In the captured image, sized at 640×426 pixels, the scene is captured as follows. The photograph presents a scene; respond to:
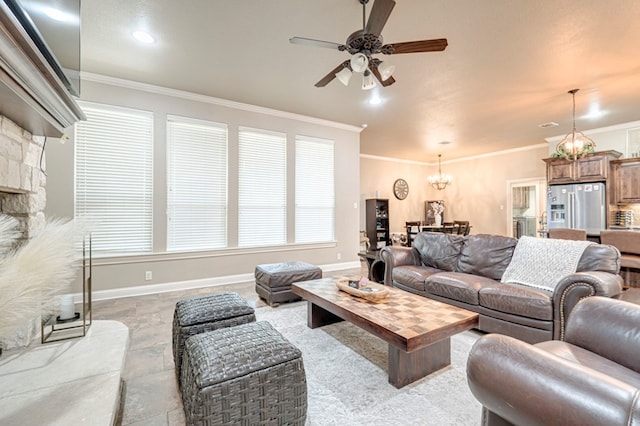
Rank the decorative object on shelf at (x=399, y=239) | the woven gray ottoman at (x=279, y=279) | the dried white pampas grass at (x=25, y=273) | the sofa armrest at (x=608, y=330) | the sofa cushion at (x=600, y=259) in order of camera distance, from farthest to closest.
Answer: the decorative object on shelf at (x=399, y=239) → the woven gray ottoman at (x=279, y=279) → the sofa cushion at (x=600, y=259) → the sofa armrest at (x=608, y=330) → the dried white pampas grass at (x=25, y=273)

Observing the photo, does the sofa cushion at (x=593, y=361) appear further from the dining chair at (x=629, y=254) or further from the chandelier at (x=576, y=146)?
the chandelier at (x=576, y=146)

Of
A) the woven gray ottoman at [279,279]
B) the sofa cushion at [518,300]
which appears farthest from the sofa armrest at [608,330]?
the woven gray ottoman at [279,279]

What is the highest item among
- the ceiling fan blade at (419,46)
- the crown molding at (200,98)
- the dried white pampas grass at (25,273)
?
the crown molding at (200,98)

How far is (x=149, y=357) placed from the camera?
2266 mm

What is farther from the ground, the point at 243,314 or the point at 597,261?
the point at 597,261

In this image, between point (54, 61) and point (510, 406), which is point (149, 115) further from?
point (510, 406)

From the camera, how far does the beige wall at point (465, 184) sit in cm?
756

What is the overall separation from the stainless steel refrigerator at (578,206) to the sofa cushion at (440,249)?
342cm

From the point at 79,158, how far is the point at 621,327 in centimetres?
516

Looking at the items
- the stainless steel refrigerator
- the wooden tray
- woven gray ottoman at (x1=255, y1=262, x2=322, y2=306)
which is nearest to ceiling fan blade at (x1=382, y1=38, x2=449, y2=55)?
the wooden tray

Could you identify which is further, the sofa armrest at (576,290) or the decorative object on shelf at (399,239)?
the decorative object on shelf at (399,239)

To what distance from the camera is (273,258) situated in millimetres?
4977

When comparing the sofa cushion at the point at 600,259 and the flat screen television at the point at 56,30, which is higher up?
the flat screen television at the point at 56,30

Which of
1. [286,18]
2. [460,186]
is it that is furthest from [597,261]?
[460,186]
